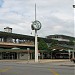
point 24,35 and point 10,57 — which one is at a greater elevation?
point 24,35

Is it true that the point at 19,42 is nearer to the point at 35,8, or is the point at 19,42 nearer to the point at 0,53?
the point at 0,53

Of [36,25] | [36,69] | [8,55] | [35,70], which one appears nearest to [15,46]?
[8,55]

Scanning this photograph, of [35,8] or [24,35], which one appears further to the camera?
[24,35]

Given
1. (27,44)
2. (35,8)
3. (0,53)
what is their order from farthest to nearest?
1. (27,44)
2. (0,53)
3. (35,8)

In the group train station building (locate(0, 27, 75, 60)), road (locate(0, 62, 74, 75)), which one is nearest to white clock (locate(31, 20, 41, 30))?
train station building (locate(0, 27, 75, 60))

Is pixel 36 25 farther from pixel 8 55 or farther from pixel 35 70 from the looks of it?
pixel 35 70

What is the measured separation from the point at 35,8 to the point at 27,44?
40.9 metres

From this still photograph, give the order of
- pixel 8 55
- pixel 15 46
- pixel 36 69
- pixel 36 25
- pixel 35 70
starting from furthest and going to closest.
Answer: pixel 15 46 → pixel 8 55 → pixel 36 25 → pixel 36 69 → pixel 35 70

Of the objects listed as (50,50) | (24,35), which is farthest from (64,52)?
(24,35)

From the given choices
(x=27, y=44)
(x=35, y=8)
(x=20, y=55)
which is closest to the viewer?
(x=35, y=8)

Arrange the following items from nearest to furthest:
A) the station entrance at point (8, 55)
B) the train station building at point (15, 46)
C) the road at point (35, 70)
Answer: the road at point (35, 70) < the train station building at point (15, 46) < the station entrance at point (8, 55)

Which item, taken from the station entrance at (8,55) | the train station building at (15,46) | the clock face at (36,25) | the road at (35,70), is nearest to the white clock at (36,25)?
the clock face at (36,25)

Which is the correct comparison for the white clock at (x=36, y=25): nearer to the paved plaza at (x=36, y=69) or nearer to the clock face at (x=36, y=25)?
the clock face at (x=36, y=25)

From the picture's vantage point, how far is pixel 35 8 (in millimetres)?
72938
